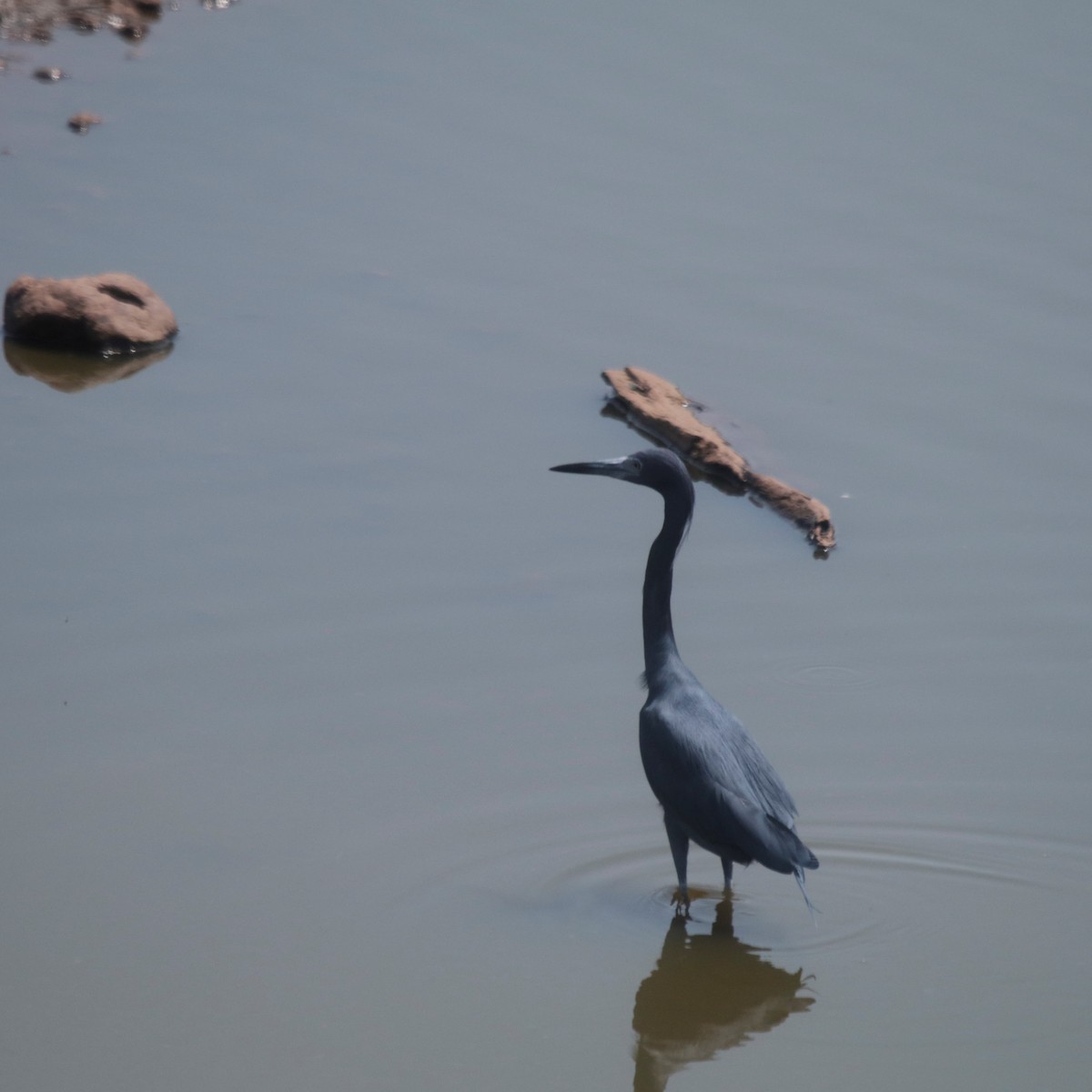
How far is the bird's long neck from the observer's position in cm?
585

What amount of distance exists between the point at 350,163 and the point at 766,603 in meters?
7.65

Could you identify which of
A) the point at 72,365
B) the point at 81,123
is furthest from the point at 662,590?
the point at 81,123

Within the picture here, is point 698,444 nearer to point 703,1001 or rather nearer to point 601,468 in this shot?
point 601,468

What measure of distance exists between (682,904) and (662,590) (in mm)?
1174

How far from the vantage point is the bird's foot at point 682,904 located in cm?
554

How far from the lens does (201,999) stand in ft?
15.8

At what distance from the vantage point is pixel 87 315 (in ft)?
31.8

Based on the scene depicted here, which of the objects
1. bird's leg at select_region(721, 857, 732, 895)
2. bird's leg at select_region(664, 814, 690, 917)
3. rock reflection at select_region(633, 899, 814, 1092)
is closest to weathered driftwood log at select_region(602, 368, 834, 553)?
bird's leg at select_region(721, 857, 732, 895)

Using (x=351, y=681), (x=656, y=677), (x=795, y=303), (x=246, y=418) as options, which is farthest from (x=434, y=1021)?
(x=795, y=303)

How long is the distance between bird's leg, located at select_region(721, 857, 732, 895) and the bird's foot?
0.16m

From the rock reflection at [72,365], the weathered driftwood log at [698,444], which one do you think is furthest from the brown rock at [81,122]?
the weathered driftwood log at [698,444]

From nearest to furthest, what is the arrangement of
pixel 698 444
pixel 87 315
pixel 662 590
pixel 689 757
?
pixel 689 757 → pixel 662 590 → pixel 698 444 → pixel 87 315

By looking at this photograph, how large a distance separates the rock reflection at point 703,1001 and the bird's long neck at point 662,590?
3.21ft

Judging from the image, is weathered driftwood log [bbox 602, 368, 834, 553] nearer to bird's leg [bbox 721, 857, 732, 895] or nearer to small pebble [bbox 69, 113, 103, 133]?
bird's leg [bbox 721, 857, 732, 895]
